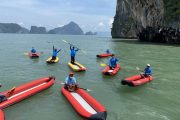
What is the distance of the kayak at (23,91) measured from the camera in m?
19.2

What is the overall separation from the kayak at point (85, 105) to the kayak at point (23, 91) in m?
2.37

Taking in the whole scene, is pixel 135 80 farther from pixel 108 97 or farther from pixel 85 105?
pixel 85 105

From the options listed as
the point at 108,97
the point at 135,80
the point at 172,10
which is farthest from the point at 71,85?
the point at 172,10

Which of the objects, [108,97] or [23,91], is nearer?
[23,91]

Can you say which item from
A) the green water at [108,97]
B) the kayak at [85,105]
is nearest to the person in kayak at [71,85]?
the kayak at [85,105]

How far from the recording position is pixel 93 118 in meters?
15.8

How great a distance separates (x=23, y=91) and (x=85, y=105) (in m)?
5.83

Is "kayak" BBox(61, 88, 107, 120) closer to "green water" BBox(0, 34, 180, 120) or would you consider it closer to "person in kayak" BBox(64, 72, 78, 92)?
"person in kayak" BBox(64, 72, 78, 92)

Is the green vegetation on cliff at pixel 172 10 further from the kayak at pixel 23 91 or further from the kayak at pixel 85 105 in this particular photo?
the kayak at pixel 85 105

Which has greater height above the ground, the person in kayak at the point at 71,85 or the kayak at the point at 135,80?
the person in kayak at the point at 71,85

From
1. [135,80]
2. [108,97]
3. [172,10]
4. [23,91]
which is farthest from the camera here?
[172,10]

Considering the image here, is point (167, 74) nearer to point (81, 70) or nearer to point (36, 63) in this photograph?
point (81, 70)

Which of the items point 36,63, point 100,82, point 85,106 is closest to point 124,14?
point 36,63

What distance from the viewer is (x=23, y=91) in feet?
71.3
